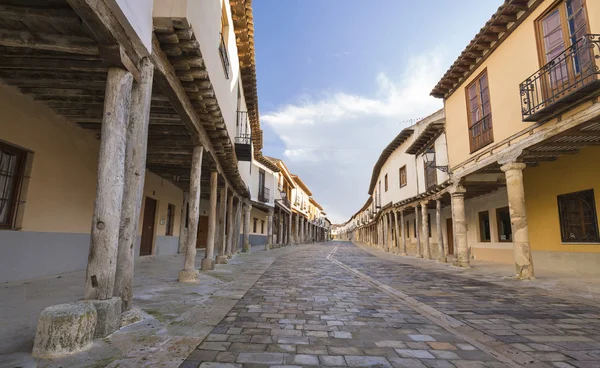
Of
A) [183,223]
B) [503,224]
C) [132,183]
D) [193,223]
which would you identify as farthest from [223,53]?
[503,224]

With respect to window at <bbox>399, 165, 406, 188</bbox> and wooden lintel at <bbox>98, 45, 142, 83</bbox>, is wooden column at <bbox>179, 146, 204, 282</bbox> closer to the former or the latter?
wooden lintel at <bbox>98, 45, 142, 83</bbox>

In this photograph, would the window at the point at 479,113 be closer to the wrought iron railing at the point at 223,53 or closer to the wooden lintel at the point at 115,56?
the wrought iron railing at the point at 223,53

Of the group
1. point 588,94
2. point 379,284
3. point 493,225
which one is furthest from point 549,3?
point 493,225

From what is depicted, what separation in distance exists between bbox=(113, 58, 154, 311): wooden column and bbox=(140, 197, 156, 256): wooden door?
322 inches

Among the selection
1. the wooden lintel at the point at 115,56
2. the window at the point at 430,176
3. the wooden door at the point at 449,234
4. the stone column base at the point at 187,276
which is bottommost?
the stone column base at the point at 187,276

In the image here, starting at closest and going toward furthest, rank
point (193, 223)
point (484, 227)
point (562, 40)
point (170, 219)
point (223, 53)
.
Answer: point (562, 40), point (193, 223), point (223, 53), point (170, 219), point (484, 227)

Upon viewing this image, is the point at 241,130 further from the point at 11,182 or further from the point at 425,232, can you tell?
the point at 425,232

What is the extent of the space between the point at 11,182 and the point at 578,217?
13353mm

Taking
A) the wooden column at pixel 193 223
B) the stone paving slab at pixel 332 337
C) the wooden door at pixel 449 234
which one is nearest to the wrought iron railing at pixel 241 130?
the wooden column at pixel 193 223

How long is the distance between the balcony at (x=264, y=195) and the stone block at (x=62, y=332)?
19797 mm

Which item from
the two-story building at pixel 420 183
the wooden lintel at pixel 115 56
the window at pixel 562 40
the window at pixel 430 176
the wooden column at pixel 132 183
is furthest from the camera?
the window at pixel 430 176

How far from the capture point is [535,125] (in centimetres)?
752

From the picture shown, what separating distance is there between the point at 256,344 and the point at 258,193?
19647mm

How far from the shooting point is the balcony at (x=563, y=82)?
604cm
